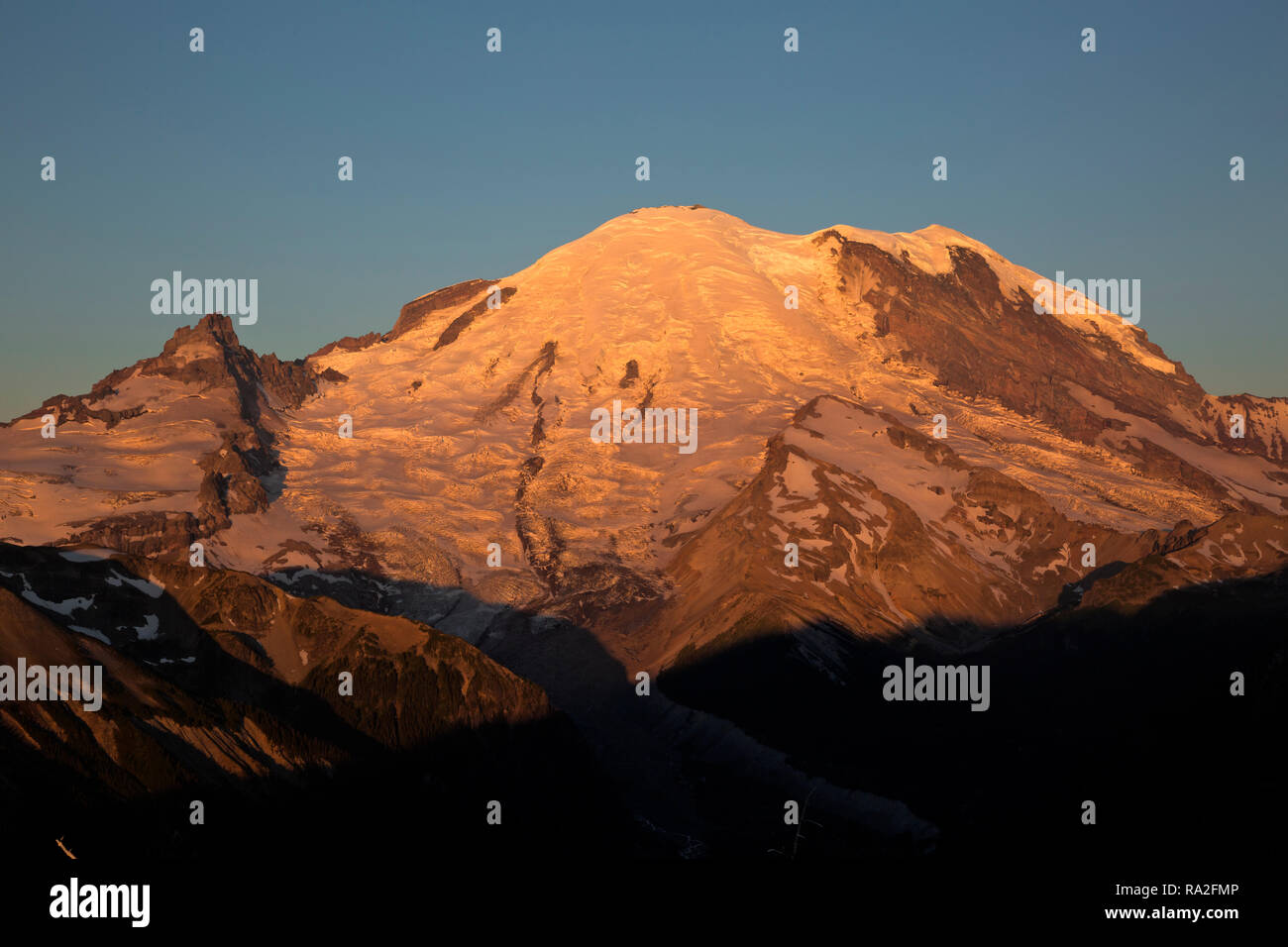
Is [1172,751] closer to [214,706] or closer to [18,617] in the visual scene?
[214,706]

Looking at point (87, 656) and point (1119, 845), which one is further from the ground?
point (87, 656)
